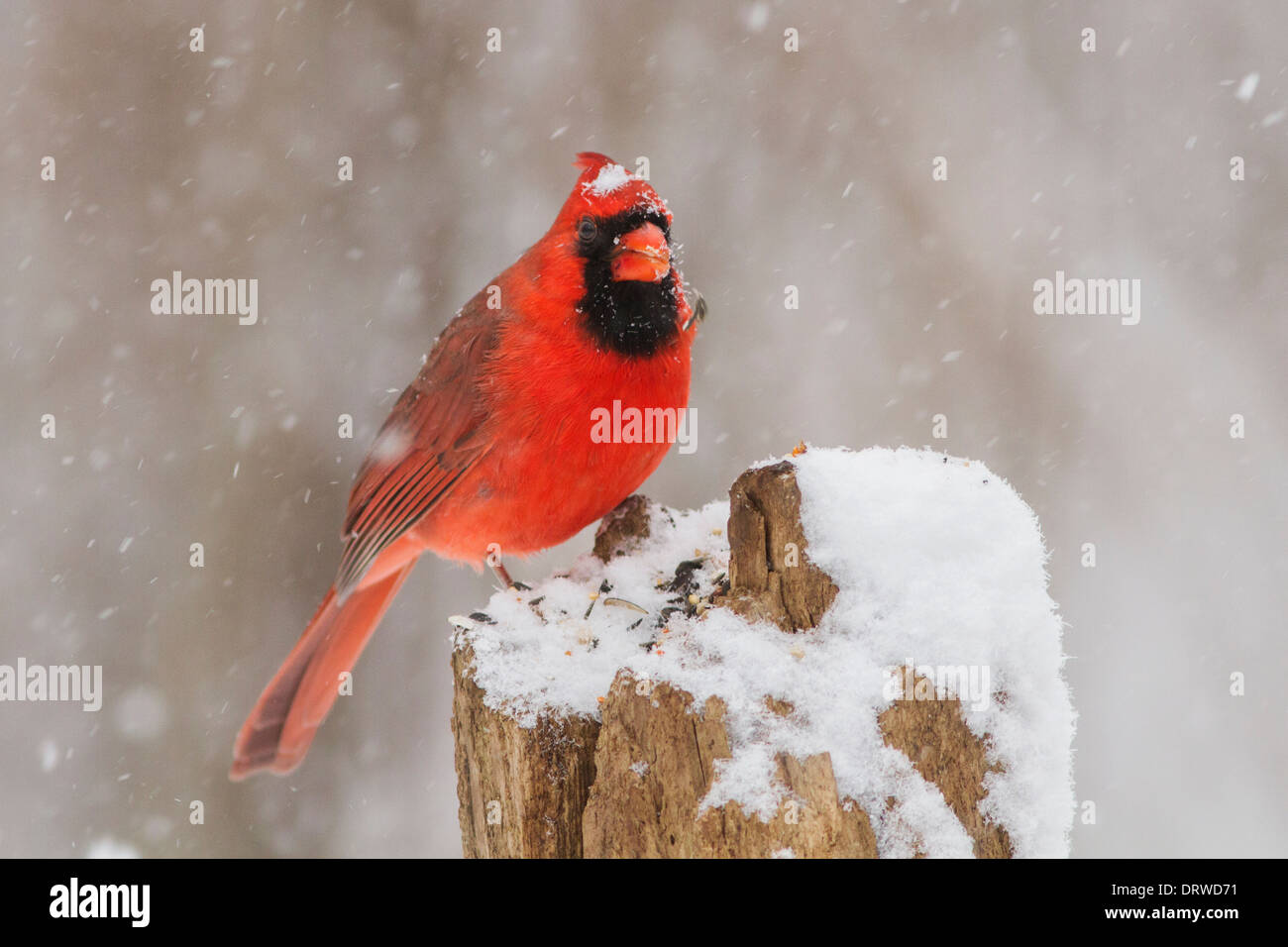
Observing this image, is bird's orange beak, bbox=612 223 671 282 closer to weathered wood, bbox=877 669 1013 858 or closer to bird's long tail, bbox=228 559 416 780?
weathered wood, bbox=877 669 1013 858

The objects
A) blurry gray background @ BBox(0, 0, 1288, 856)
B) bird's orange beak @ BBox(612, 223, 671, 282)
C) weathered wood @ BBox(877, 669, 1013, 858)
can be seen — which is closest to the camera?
weathered wood @ BBox(877, 669, 1013, 858)

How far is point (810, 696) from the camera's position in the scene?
176 centimetres

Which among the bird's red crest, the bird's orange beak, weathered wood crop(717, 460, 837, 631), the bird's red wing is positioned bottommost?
weathered wood crop(717, 460, 837, 631)

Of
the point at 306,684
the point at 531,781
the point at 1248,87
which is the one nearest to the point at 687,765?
the point at 531,781

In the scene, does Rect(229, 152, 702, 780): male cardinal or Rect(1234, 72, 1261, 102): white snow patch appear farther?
Rect(1234, 72, 1261, 102): white snow patch

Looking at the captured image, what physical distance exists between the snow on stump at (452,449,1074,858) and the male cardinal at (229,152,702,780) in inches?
16.2

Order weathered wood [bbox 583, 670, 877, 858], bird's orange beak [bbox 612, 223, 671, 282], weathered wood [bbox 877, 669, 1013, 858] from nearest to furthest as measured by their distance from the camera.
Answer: weathered wood [bbox 583, 670, 877, 858] < weathered wood [bbox 877, 669, 1013, 858] < bird's orange beak [bbox 612, 223, 671, 282]

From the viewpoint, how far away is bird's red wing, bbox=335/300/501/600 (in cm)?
258

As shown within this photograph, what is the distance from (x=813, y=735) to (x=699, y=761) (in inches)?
7.1

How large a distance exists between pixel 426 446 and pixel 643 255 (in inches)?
28.7

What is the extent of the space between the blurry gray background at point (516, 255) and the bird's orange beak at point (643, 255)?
1854 millimetres

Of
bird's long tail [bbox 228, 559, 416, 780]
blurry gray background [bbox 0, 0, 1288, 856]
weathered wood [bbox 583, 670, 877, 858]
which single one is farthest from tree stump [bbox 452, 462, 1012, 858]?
blurry gray background [bbox 0, 0, 1288, 856]

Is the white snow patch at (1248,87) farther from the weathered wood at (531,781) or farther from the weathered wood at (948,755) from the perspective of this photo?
the weathered wood at (531,781)
